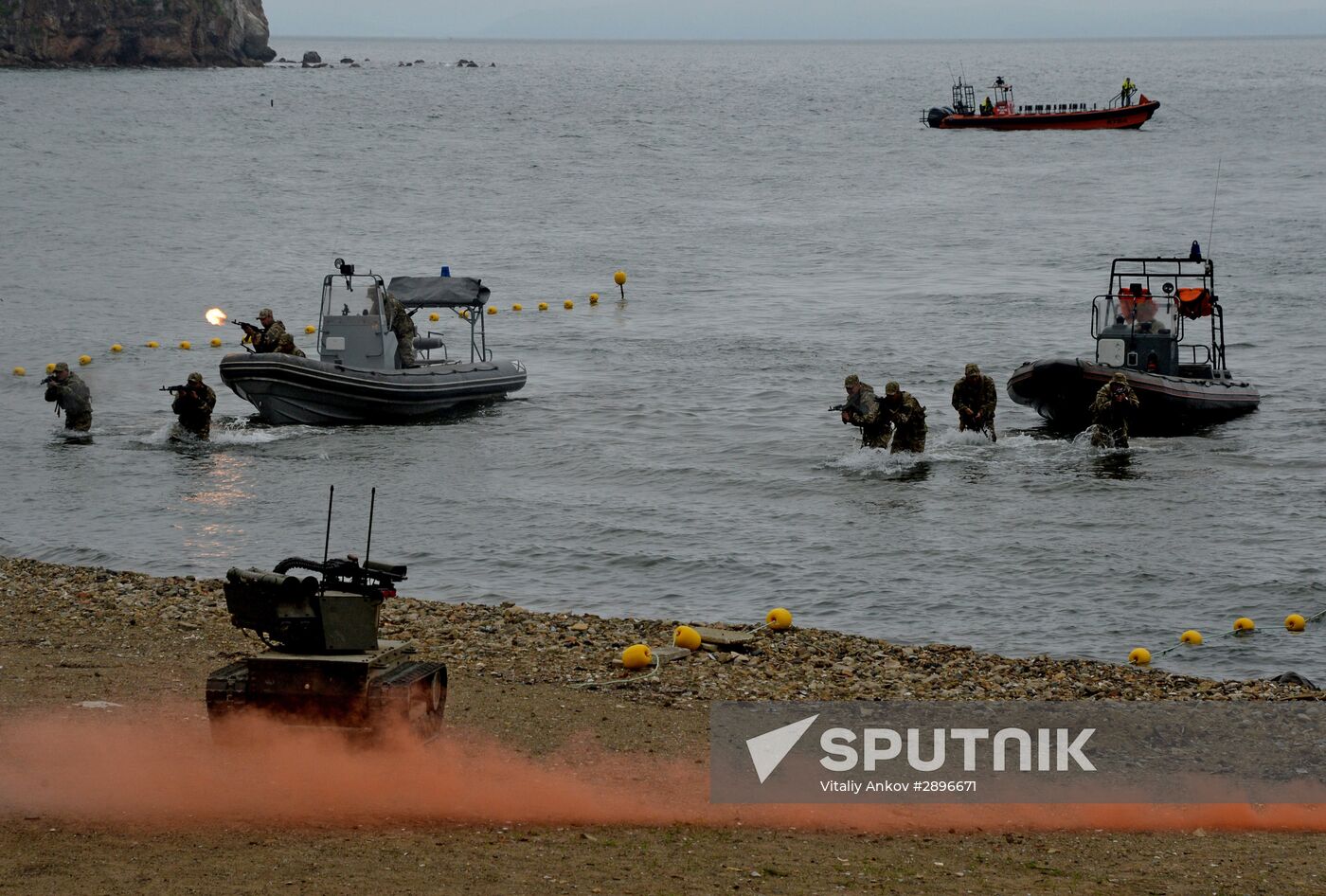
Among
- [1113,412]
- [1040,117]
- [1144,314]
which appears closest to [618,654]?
[1113,412]

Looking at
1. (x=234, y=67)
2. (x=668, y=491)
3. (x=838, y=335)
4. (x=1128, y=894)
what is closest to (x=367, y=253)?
(x=838, y=335)

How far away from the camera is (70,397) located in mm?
23219

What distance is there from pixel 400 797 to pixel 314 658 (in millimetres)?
938

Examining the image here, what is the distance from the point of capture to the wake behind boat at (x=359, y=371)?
23.0 metres

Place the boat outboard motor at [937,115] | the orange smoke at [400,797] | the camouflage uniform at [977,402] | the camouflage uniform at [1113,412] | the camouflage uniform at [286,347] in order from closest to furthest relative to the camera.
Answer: the orange smoke at [400,797], the camouflage uniform at [1113,412], the camouflage uniform at [977,402], the camouflage uniform at [286,347], the boat outboard motor at [937,115]

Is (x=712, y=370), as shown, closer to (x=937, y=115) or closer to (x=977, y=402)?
(x=977, y=402)

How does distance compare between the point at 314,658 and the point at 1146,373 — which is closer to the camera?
the point at 314,658

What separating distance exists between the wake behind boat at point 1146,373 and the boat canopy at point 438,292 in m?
8.22

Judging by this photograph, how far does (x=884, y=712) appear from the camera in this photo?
443 inches

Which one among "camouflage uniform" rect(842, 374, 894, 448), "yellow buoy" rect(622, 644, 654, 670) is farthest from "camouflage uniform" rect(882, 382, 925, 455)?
"yellow buoy" rect(622, 644, 654, 670)

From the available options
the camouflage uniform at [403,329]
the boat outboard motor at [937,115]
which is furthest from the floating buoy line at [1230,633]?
the boat outboard motor at [937,115]

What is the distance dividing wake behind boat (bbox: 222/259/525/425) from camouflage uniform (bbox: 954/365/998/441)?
24.1 ft

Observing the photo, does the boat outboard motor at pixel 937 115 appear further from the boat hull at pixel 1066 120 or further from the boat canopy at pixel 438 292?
the boat canopy at pixel 438 292

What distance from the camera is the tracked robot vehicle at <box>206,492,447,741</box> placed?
8.91 metres
